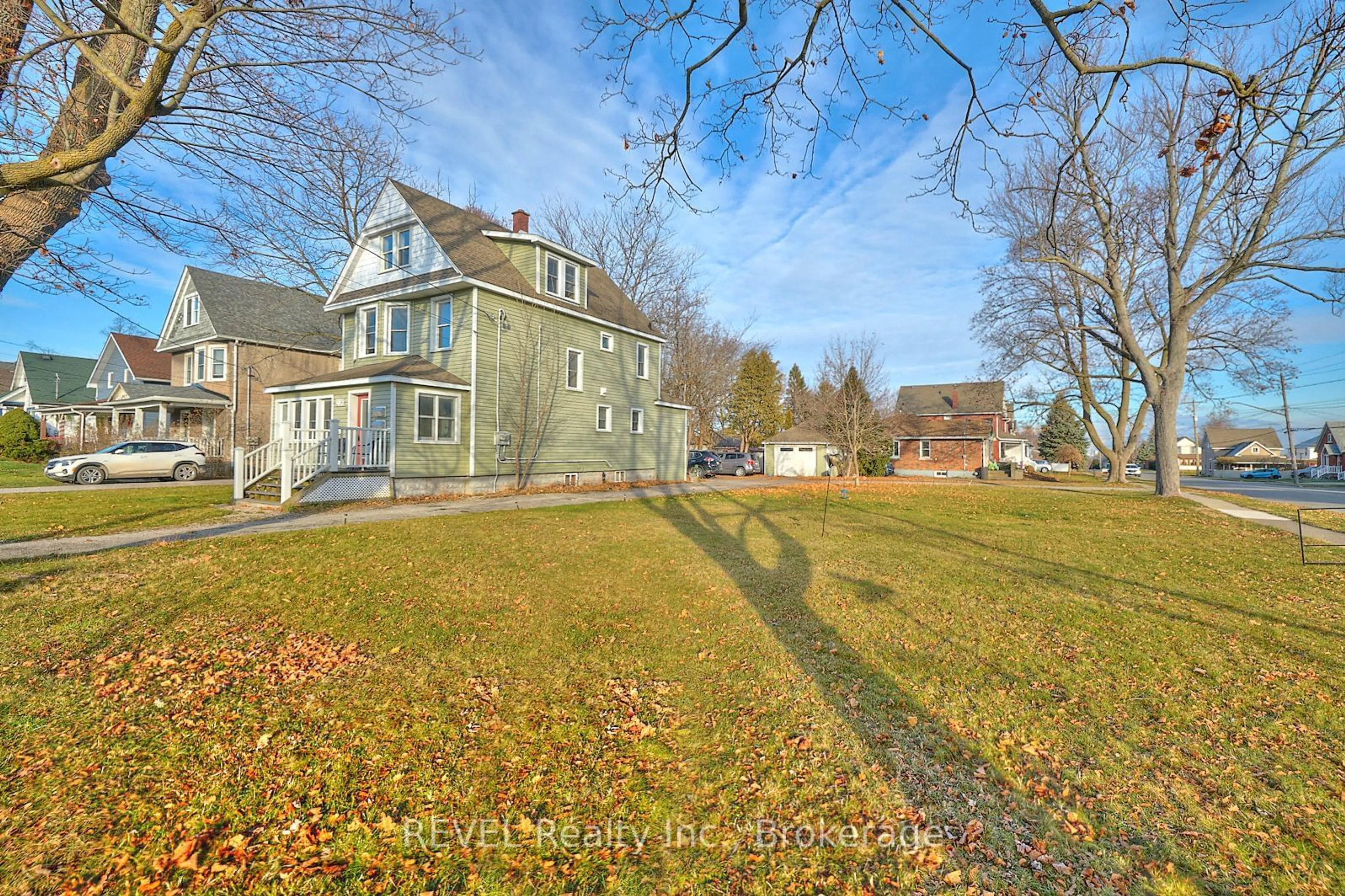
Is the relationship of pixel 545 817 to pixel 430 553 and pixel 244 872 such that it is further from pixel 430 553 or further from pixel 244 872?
pixel 430 553

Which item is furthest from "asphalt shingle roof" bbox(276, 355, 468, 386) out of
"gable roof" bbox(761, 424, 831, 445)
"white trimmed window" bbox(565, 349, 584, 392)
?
"gable roof" bbox(761, 424, 831, 445)

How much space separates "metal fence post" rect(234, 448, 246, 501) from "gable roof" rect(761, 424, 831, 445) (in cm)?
2947

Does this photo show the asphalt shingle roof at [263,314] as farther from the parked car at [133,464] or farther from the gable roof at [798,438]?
the gable roof at [798,438]

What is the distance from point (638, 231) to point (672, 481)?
51.2 feet

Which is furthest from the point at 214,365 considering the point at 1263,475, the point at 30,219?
the point at 1263,475

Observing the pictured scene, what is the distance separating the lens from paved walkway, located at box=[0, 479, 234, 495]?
48.2 ft

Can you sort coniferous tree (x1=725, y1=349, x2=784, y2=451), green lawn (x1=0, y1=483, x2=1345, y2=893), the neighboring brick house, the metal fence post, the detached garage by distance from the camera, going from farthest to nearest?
coniferous tree (x1=725, y1=349, x2=784, y2=451), the detached garage, the neighboring brick house, the metal fence post, green lawn (x1=0, y1=483, x2=1345, y2=893)

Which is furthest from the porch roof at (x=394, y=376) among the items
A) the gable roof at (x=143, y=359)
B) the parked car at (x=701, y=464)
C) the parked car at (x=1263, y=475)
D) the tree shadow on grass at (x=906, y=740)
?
the parked car at (x=1263, y=475)

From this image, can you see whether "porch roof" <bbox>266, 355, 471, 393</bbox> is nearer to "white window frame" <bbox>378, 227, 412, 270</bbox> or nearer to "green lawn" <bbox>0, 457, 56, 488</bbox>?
"white window frame" <bbox>378, 227, 412, 270</bbox>

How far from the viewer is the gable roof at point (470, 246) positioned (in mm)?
17078

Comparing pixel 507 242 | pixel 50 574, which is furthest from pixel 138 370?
pixel 50 574

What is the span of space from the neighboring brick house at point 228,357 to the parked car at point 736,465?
896 inches

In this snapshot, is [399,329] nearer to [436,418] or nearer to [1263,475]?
[436,418]

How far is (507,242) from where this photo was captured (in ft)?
62.8
